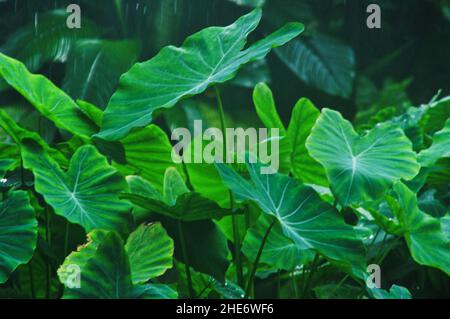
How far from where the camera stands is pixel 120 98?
4.17ft

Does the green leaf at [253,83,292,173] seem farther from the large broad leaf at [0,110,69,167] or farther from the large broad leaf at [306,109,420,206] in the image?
the large broad leaf at [0,110,69,167]

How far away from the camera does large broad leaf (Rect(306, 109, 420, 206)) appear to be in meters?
1.16

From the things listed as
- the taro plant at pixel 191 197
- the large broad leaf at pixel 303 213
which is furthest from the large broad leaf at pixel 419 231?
the large broad leaf at pixel 303 213

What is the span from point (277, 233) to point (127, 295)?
1.20 feet

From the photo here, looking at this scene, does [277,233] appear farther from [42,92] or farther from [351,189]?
[42,92]

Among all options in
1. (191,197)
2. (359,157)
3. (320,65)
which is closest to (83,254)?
(191,197)

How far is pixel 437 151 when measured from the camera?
1402 mm

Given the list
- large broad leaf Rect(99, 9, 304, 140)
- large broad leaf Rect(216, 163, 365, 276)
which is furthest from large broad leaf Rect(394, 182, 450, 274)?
large broad leaf Rect(99, 9, 304, 140)

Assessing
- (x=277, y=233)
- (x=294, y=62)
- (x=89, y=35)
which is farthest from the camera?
(x=294, y=62)

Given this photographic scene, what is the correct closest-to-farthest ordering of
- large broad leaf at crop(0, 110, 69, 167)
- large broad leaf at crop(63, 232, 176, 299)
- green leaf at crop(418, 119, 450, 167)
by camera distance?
large broad leaf at crop(63, 232, 176, 299) < large broad leaf at crop(0, 110, 69, 167) < green leaf at crop(418, 119, 450, 167)

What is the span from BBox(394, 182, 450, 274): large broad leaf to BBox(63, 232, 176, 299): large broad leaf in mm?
444

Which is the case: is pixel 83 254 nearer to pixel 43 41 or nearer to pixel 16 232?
pixel 16 232

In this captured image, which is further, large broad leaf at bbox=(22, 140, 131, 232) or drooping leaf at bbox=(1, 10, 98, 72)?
drooping leaf at bbox=(1, 10, 98, 72)
